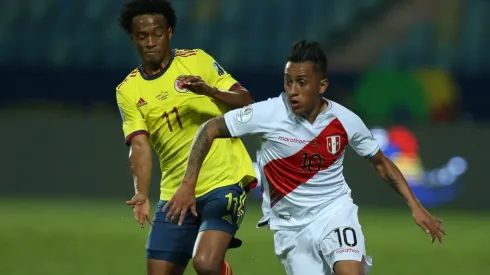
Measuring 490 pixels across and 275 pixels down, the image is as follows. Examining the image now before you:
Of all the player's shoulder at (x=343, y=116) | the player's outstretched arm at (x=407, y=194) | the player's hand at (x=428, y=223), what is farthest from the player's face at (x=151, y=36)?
the player's hand at (x=428, y=223)

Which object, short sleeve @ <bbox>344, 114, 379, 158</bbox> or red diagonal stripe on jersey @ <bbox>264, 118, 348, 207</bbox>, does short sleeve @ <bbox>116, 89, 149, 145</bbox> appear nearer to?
red diagonal stripe on jersey @ <bbox>264, 118, 348, 207</bbox>

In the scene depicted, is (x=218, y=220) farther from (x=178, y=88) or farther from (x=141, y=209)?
(x=178, y=88)

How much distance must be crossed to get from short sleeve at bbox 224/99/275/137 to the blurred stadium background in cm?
430

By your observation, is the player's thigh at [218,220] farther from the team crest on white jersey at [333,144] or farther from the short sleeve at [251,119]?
the team crest on white jersey at [333,144]

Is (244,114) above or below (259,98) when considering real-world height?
above

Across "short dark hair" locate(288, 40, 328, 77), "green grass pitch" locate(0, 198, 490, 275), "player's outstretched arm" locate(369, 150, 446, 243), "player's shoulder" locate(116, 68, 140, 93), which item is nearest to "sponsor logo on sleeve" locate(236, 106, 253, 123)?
"short dark hair" locate(288, 40, 328, 77)

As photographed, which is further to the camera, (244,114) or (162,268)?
(162,268)

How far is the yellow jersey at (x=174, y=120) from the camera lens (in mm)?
5977

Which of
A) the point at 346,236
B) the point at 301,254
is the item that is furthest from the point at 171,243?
the point at 346,236

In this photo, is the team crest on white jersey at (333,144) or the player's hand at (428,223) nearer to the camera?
the player's hand at (428,223)

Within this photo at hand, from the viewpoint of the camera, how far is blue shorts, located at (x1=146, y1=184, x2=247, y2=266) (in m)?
5.86

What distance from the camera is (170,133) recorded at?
5996 mm

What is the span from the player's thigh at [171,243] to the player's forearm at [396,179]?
1.14 metres

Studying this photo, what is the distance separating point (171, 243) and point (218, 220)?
337 mm
